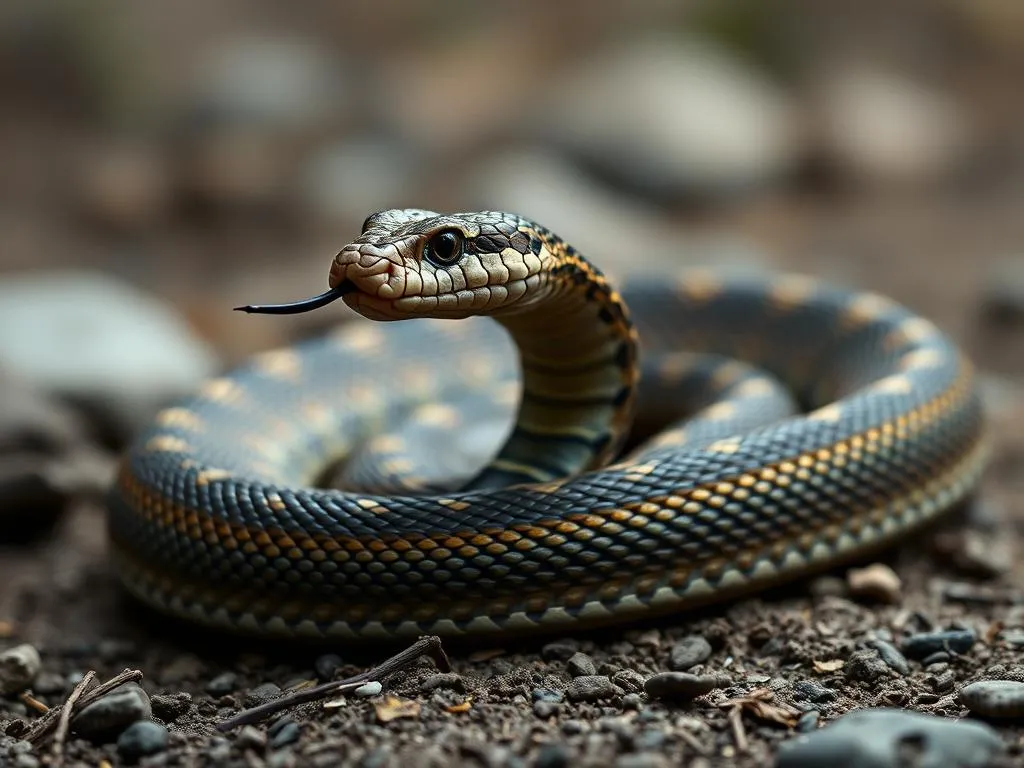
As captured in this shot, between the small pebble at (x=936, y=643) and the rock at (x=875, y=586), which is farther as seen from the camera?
the rock at (x=875, y=586)

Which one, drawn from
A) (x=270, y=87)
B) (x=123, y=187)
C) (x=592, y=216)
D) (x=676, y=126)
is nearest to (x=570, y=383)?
(x=592, y=216)

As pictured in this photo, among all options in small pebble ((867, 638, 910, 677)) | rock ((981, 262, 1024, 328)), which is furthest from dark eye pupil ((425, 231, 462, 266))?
rock ((981, 262, 1024, 328))

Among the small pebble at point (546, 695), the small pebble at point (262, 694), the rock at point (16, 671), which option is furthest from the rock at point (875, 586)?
the rock at point (16, 671)

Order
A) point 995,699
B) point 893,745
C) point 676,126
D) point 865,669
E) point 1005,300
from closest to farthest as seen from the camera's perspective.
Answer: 1. point 893,745
2. point 995,699
3. point 865,669
4. point 1005,300
5. point 676,126

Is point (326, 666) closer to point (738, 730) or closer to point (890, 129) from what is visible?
point (738, 730)

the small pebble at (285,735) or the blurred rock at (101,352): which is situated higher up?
the blurred rock at (101,352)

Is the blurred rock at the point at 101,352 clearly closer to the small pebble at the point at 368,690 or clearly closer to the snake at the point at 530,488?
the snake at the point at 530,488

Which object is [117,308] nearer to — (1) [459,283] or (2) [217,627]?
(2) [217,627]
